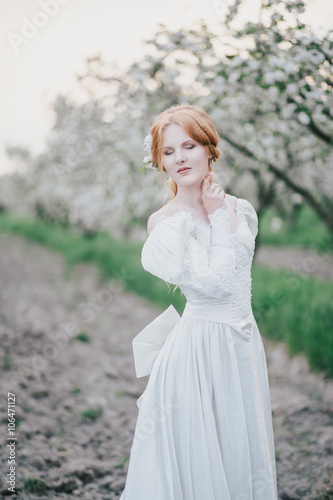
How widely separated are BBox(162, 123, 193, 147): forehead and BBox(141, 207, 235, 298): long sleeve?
0.32 metres

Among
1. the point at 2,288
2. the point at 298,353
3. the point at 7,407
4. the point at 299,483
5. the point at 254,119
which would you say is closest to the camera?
the point at 299,483

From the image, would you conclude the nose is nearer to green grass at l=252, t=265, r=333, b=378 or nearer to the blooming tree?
the blooming tree

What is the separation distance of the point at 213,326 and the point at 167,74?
10.6 ft

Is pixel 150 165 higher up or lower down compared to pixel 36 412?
higher up

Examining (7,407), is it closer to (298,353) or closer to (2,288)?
(298,353)

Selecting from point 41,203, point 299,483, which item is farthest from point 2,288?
point 41,203

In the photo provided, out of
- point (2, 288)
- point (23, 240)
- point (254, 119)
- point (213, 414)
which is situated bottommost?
point (23, 240)

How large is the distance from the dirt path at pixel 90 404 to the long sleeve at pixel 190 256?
5.68ft

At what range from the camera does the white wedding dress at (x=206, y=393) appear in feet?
5.81

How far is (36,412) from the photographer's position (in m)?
3.70

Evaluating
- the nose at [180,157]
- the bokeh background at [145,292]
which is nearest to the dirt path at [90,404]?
the bokeh background at [145,292]

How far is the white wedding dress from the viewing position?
1771 millimetres

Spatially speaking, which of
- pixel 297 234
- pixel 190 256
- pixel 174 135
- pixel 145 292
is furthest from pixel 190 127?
pixel 297 234

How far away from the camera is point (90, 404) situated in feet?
12.8
